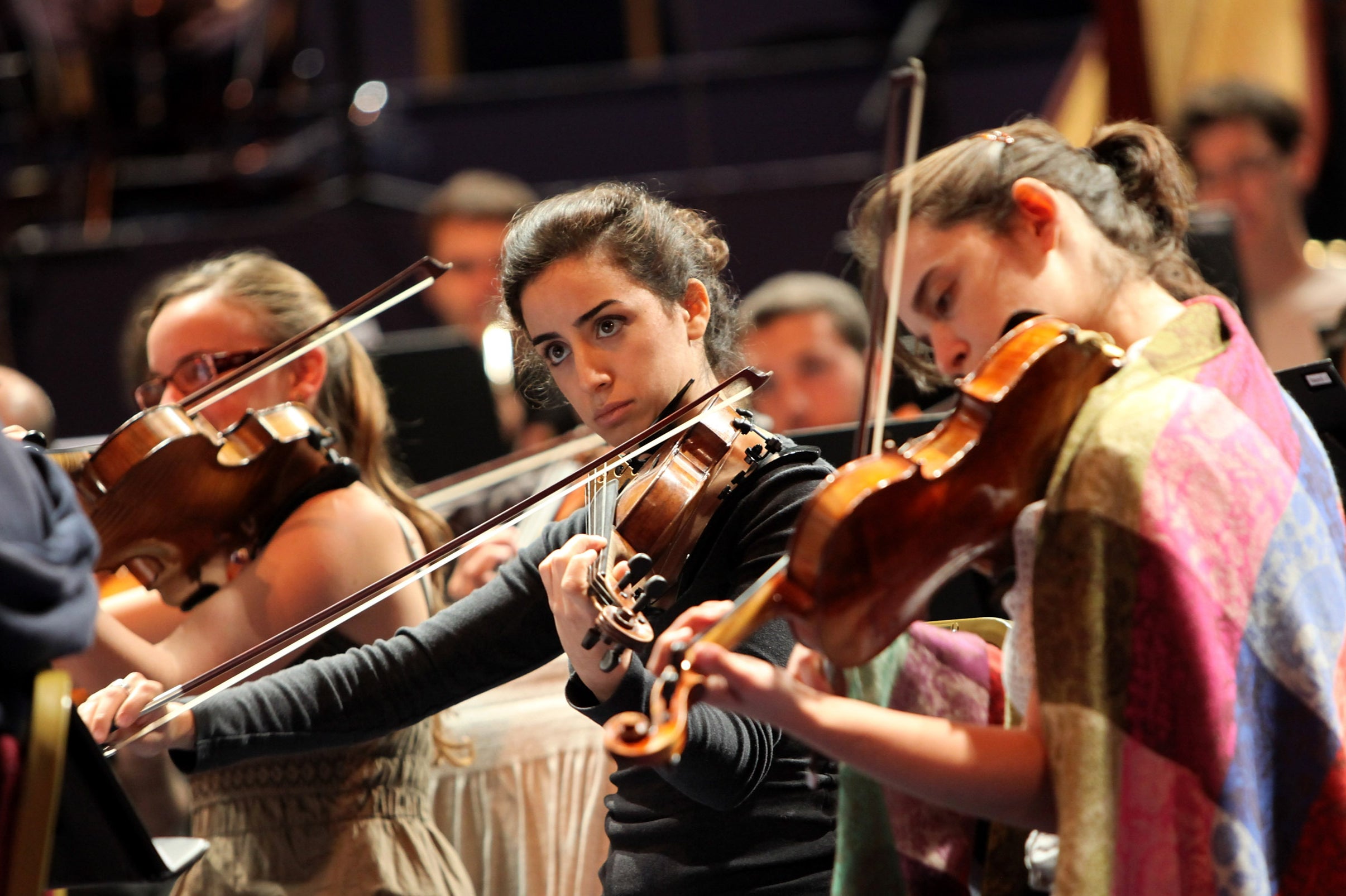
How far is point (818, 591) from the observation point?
94 cm

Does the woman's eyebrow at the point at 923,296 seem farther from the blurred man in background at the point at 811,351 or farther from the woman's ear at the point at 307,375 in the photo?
the blurred man in background at the point at 811,351

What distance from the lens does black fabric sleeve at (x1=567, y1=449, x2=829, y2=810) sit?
1.17 meters

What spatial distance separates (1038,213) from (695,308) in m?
0.40

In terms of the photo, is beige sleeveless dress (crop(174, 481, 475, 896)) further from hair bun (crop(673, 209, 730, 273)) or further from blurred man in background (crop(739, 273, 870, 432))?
blurred man in background (crop(739, 273, 870, 432))

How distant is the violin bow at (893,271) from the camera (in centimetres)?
119

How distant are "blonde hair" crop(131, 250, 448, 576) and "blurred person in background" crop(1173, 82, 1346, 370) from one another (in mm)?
1538

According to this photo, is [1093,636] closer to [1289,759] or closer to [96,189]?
[1289,759]

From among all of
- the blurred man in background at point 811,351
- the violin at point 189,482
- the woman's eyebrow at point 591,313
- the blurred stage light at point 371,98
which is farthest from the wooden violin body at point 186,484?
the blurred stage light at point 371,98

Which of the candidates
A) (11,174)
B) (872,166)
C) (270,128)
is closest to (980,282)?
(872,166)

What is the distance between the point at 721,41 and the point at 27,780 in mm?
3827

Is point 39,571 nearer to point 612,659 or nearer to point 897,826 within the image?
point 612,659

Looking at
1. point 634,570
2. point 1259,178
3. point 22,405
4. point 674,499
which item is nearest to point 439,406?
point 22,405

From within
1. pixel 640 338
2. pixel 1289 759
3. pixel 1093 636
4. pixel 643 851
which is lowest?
pixel 643 851

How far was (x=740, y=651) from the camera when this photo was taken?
1281 mm
